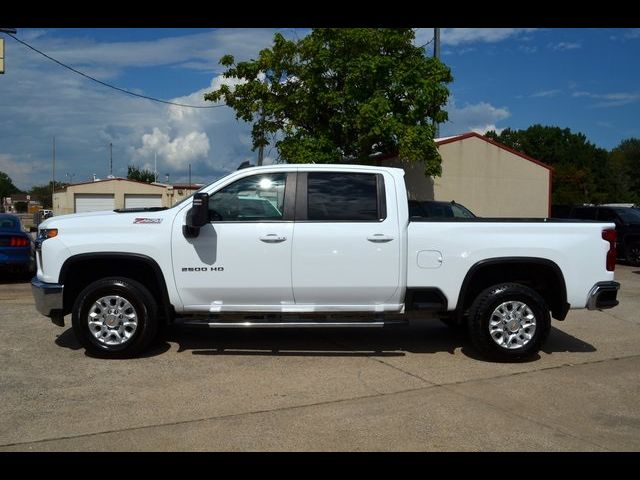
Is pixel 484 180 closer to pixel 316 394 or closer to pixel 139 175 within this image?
pixel 316 394

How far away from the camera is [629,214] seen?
18.7 metres

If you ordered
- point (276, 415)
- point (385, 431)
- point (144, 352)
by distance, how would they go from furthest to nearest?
point (144, 352) → point (276, 415) → point (385, 431)

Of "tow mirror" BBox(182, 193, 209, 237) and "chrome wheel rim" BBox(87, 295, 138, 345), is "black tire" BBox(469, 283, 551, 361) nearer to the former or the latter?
"tow mirror" BBox(182, 193, 209, 237)

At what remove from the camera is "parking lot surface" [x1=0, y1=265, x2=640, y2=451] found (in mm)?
4613

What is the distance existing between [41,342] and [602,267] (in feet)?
21.1

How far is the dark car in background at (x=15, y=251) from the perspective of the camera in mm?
12058

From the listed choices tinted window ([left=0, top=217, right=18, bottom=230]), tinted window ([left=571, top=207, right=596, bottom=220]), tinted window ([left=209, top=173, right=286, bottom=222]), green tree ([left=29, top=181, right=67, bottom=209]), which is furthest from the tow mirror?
green tree ([left=29, top=181, right=67, bottom=209])

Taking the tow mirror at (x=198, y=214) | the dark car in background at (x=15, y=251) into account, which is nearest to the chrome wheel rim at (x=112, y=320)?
the tow mirror at (x=198, y=214)

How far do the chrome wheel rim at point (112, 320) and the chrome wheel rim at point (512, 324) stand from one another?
3.83m

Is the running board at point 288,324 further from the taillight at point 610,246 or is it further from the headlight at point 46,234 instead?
the taillight at point 610,246
